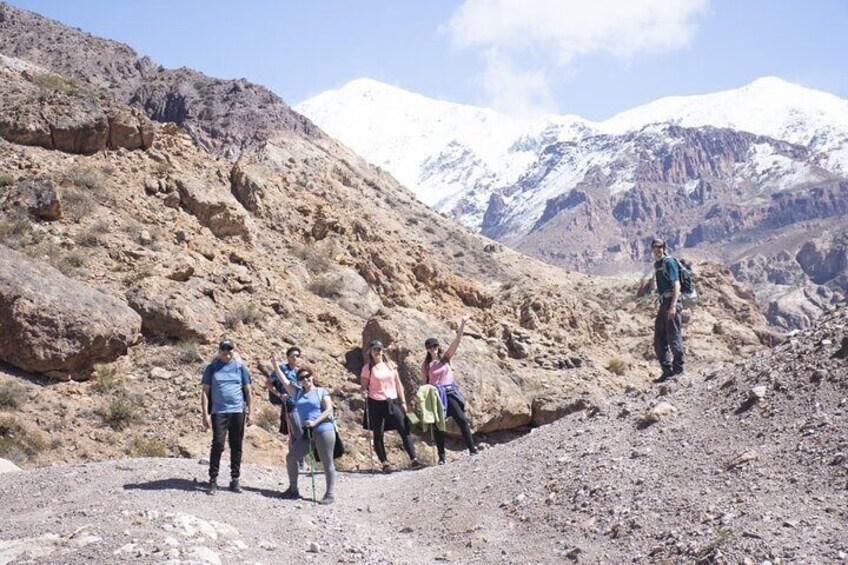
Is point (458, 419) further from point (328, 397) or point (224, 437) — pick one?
point (224, 437)

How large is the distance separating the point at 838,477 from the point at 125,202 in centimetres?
1455

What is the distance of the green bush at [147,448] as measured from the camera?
1123 centimetres

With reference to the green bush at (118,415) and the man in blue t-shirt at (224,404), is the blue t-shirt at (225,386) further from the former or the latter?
the green bush at (118,415)

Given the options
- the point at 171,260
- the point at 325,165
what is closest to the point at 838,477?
the point at 171,260

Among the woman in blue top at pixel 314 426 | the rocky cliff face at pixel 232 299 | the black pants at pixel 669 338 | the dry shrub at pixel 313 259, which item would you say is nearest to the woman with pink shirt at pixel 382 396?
the woman in blue top at pixel 314 426

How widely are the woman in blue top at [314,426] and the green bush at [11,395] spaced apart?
498 cm

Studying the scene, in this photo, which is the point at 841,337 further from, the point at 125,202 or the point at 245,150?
the point at 245,150

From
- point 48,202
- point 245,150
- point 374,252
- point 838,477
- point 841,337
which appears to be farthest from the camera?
point 245,150

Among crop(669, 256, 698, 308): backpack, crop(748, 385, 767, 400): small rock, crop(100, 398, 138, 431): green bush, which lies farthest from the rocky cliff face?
crop(748, 385, 767, 400): small rock

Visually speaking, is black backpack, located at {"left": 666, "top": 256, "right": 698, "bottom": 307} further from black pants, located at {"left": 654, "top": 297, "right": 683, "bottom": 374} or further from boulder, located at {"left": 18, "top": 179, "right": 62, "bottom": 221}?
boulder, located at {"left": 18, "top": 179, "right": 62, "bottom": 221}

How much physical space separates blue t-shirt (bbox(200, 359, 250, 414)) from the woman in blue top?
0.54 meters

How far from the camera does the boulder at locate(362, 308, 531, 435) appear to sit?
14.3 m

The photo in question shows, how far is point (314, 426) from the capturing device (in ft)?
27.1

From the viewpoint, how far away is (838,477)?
6.36 m
